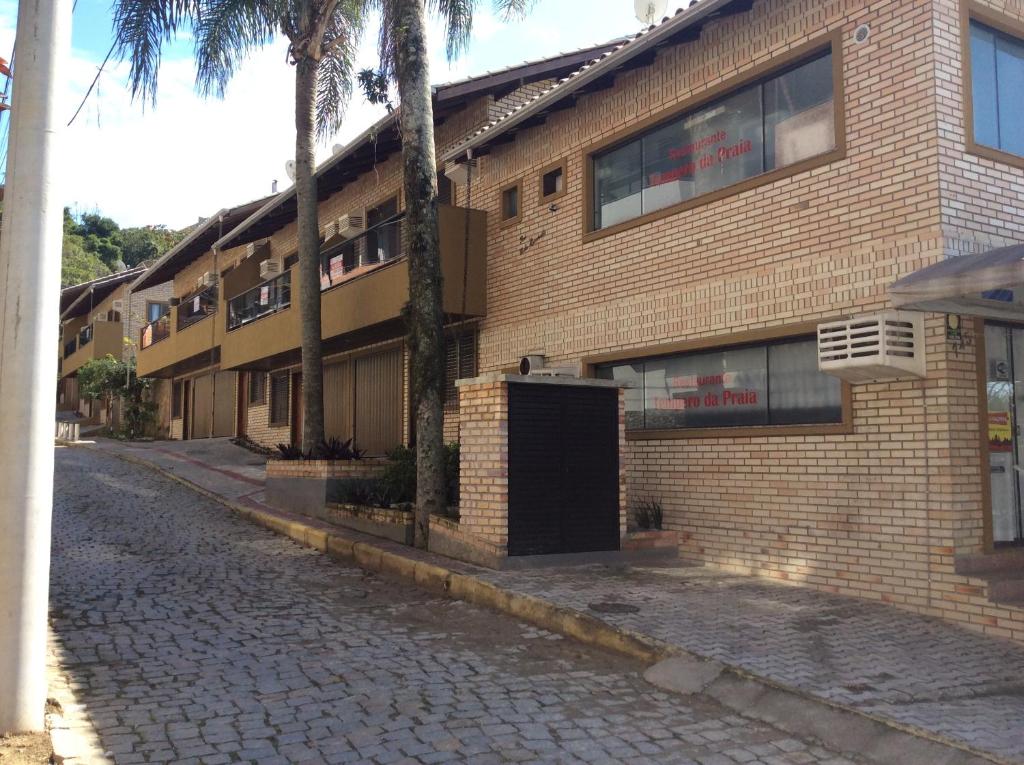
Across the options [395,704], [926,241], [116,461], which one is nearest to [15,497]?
[395,704]

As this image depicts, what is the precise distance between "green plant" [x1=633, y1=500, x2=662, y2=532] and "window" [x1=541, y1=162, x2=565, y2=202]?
14.6 feet

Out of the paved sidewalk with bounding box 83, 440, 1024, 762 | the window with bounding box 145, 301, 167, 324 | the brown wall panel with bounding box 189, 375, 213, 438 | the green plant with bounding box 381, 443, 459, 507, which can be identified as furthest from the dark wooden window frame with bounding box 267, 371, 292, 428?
the window with bounding box 145, 301, 167, 324

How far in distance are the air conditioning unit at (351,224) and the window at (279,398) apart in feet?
15.3

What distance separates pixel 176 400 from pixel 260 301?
→ 13904 mm

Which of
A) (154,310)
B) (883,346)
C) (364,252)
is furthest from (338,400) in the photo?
(154,310)

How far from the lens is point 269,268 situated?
2200cm

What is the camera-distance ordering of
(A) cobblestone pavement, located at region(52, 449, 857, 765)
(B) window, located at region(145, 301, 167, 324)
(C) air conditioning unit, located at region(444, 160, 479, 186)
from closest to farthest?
(A) cobblestone pavement, located at region(52, 449, 857, 765) < (C) air conditioning unit, located at region(444, 160, 479, 186) < (B) window, located at region(145, 301, 167, 324)

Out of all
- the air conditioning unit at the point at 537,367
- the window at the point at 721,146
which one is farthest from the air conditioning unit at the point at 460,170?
the air conditioning unit at the point at 537,367

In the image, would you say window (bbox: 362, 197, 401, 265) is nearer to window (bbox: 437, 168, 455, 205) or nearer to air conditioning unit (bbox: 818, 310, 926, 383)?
window (bbox: 437, 168, 455, 205)

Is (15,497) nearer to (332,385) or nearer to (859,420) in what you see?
(859,420)

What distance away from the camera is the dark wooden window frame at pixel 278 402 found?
21.0 m

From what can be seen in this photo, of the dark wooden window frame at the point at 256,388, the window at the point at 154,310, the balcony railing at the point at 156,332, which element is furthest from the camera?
the window at the point at 154,310

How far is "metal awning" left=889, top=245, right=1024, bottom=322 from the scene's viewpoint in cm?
582

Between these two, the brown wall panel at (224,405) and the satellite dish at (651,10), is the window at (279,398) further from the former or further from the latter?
the satellite dish at (651,10)
